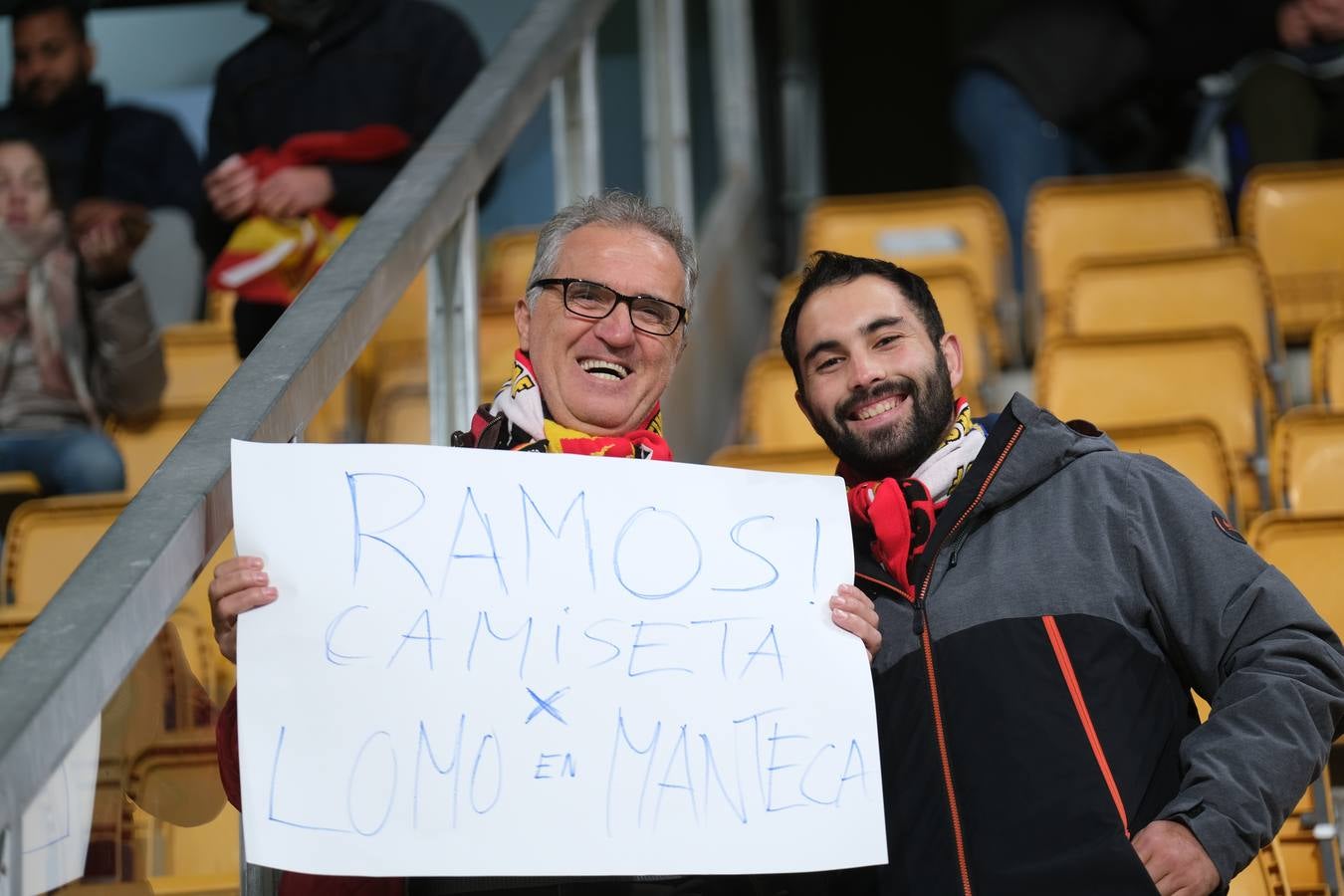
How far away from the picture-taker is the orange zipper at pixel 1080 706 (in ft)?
7.15

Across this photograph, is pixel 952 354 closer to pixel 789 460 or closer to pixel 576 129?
pixel 789 460

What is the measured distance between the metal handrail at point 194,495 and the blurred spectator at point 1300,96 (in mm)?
3648

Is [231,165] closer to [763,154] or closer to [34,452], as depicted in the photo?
[34,452]

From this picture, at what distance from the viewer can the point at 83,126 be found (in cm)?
532

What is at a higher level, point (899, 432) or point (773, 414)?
point (773, 414)

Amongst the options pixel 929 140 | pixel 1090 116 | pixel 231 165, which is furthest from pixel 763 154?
pixel 231 165

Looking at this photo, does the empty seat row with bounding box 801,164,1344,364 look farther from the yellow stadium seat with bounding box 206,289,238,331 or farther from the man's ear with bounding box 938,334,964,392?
the man's ear with bounding box 938,334,964,392

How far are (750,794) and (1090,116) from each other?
17.4 ft

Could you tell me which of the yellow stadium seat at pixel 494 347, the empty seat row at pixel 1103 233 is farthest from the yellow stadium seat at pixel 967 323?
the yellow stadium seat at pixel 494 347

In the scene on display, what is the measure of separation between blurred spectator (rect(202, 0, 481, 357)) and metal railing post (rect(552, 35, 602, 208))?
38 centimetres

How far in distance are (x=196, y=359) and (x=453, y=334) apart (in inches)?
97.0

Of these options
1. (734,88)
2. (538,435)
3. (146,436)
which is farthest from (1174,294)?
(538,435)

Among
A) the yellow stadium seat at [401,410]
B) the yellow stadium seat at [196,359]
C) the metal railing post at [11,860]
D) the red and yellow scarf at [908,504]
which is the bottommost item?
the metal railing post at [11,860]

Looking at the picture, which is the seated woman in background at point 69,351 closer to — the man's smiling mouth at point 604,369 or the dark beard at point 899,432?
the man's smiling mouth at point 604,369
